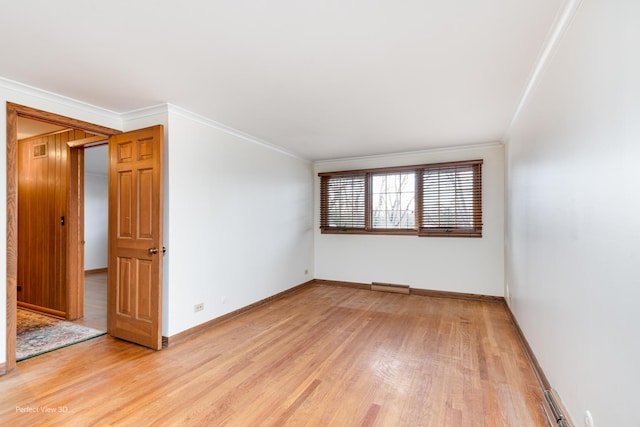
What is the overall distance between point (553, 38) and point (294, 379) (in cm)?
306

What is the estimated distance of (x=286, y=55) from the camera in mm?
2221

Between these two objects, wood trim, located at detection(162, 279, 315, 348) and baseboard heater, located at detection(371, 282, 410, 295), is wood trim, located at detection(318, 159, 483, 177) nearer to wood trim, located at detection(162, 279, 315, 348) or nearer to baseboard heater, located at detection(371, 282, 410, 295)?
baseboard heater, located at detection(371, 282, 410, 295)

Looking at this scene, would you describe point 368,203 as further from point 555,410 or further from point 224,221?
point 555,410

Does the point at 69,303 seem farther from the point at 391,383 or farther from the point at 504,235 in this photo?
the point at 504,235

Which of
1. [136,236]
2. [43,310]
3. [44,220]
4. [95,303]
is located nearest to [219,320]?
[136,236]

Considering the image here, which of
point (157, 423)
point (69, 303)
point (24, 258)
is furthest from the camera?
point (24, 258)

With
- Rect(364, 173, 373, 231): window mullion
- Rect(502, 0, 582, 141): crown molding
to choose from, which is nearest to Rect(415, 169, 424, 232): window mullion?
Rect(364, 173, 373, 231): window mullion

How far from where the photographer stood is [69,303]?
12.7 ft

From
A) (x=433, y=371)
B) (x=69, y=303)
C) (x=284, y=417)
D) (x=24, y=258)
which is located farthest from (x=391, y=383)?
(x=24, y=258)

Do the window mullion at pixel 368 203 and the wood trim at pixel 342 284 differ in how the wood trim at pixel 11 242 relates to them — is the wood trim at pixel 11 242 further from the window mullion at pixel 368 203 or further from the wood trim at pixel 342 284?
the window mullion at pixel 368 203

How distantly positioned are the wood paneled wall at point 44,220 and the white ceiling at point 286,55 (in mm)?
1560

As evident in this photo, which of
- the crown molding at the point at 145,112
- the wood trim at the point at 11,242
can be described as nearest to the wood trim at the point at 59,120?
the wood trim at the point at 11,242

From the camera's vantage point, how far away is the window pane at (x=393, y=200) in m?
5.39

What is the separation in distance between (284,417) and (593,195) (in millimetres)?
2180
